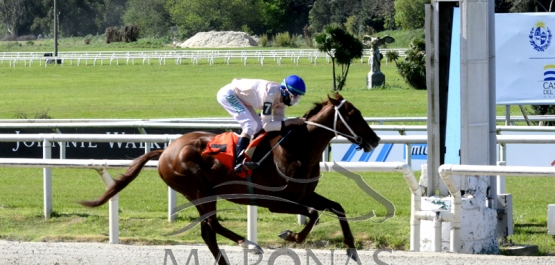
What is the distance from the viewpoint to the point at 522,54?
452 inches

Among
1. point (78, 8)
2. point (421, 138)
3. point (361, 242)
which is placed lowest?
point (361, 242)

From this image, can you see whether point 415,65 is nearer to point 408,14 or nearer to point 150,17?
point 408,14

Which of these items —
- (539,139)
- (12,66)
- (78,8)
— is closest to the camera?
(539,139)

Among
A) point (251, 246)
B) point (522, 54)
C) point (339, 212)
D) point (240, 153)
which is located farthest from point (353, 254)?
point (522, 54)

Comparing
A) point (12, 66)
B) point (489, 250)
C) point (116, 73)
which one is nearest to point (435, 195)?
point (489, 250)

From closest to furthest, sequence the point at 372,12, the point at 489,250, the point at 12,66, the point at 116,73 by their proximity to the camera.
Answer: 1. the point at 489,250
2. the point at 116,73
3. the point at 12,66
4. the point at 372,12

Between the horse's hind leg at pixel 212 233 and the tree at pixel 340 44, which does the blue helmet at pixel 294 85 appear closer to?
the horse's hind leg at pixel 212 233

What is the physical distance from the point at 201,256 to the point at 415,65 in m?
22.1

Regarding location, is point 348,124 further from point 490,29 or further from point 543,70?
point 543,70

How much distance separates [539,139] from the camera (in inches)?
271

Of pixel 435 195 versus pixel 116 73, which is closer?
pixel 435 195

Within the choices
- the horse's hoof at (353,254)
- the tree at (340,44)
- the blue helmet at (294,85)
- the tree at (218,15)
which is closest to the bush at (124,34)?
the tree at (218,15)

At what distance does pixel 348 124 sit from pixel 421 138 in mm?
1777

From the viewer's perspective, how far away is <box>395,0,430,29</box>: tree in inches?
2180
